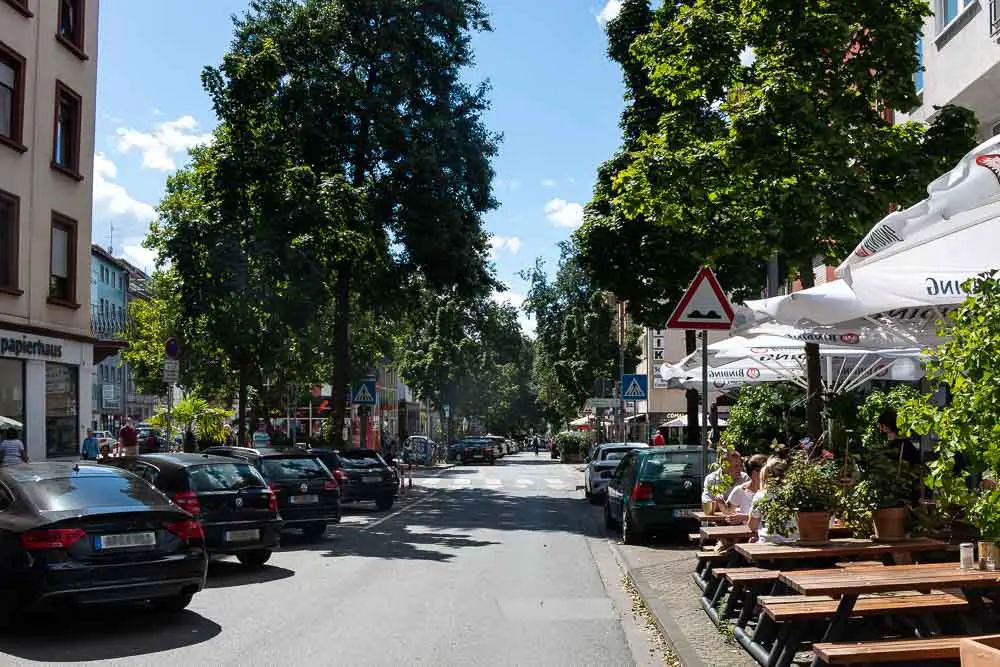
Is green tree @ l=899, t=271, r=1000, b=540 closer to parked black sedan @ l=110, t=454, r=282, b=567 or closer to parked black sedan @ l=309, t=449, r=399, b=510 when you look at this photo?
parked black sedan @ l=110, t=454, r=282, b=567

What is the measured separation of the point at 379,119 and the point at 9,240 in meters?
10.5

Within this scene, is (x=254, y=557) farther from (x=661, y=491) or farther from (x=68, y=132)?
(x=68, y=132)

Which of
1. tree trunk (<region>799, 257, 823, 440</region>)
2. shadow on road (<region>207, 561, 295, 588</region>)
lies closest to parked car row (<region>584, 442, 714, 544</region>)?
tree trunk (<region>799, 257, 823, 440</region>)

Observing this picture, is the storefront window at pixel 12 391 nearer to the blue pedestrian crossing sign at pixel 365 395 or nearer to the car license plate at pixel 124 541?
the blue pedestrian crossing sign at pixel 365 395

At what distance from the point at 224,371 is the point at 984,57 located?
33976mm

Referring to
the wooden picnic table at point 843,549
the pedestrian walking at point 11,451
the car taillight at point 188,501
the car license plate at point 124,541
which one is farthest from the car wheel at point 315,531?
the wooden picnic table at point 843,549

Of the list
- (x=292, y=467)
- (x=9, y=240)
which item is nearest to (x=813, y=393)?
(x=292, y=467)

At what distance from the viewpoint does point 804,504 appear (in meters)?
8.41

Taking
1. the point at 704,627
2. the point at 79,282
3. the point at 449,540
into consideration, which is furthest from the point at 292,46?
the point at 704,627

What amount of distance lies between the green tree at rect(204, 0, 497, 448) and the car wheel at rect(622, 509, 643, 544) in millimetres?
12650

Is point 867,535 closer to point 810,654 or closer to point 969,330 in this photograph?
point 810,654

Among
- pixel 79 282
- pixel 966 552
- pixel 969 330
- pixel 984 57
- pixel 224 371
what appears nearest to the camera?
pixel 969 330

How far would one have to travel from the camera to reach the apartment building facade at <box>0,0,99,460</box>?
24109 mm

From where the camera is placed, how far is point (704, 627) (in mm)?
9555
